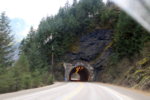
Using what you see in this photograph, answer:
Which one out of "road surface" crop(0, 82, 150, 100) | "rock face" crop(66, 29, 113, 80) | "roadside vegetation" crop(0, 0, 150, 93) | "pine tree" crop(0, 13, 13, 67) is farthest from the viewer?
"rock face" crop(66, 29, 113, 80)

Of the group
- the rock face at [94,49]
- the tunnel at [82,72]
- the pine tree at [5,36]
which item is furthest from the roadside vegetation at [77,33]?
the pine tree at [5,36]

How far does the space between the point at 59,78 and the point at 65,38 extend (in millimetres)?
9961

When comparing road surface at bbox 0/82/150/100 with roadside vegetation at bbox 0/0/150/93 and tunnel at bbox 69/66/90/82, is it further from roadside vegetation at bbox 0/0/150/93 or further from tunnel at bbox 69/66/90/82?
tunnel at bbox 69/66/90/82

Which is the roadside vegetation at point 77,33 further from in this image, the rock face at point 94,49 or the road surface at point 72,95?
the road surface at point 72,95

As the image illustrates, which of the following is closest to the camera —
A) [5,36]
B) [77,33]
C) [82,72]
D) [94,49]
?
[5,36]

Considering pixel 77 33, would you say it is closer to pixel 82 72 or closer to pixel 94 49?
pixel 94 49

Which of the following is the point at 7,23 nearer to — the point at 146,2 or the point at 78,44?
the point at 146,2

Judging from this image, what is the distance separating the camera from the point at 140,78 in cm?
2777

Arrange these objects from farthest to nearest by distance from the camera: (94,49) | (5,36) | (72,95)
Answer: (94,49) → (5,36) → (72,95)

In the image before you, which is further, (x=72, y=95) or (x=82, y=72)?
(x=82, y=72)

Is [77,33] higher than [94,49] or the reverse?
higher

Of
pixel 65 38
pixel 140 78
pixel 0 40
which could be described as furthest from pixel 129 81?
pixel 65 38

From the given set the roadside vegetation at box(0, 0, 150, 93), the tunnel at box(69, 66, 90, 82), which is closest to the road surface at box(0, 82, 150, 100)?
the roadside vegetation at box(0, 0, 150, 93)

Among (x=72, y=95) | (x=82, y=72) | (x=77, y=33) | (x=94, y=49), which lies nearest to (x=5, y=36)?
(x=72, y=95)
